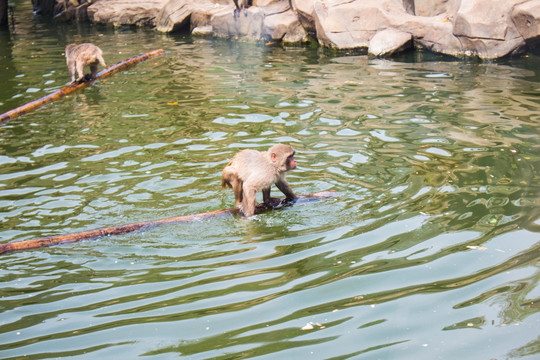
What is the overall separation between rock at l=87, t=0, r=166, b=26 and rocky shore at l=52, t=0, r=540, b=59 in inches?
10.5

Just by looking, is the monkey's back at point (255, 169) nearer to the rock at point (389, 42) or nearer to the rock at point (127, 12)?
the rock at point (389, 42)

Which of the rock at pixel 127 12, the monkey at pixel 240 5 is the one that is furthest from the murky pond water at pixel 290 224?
the rock at pixel 127 12

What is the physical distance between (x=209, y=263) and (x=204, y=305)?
2.71 feet

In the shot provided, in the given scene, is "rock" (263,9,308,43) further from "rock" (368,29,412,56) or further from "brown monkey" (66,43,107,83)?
"brown monkey" (66,43,107,83)

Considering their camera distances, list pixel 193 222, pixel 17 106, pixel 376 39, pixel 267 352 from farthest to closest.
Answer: pixel 376 39 → pixel 17 106 → pixel 193 222 → pixel 267 352

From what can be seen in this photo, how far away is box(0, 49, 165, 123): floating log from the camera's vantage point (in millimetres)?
12070

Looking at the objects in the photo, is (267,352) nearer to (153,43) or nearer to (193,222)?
(193,222)

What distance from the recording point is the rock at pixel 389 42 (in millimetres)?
16156

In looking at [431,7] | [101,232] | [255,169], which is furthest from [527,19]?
[101,232]

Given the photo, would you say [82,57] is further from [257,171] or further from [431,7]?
[431,7]

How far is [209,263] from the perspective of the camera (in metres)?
6.11

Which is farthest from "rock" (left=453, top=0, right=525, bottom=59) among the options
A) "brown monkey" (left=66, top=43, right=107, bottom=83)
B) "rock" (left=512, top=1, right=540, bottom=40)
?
"brown monkey" (left=66, top=43, right=107, bottom=83)

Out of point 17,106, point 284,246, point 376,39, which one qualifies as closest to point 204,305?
point 284,246

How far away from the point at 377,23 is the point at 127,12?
11552 mm
